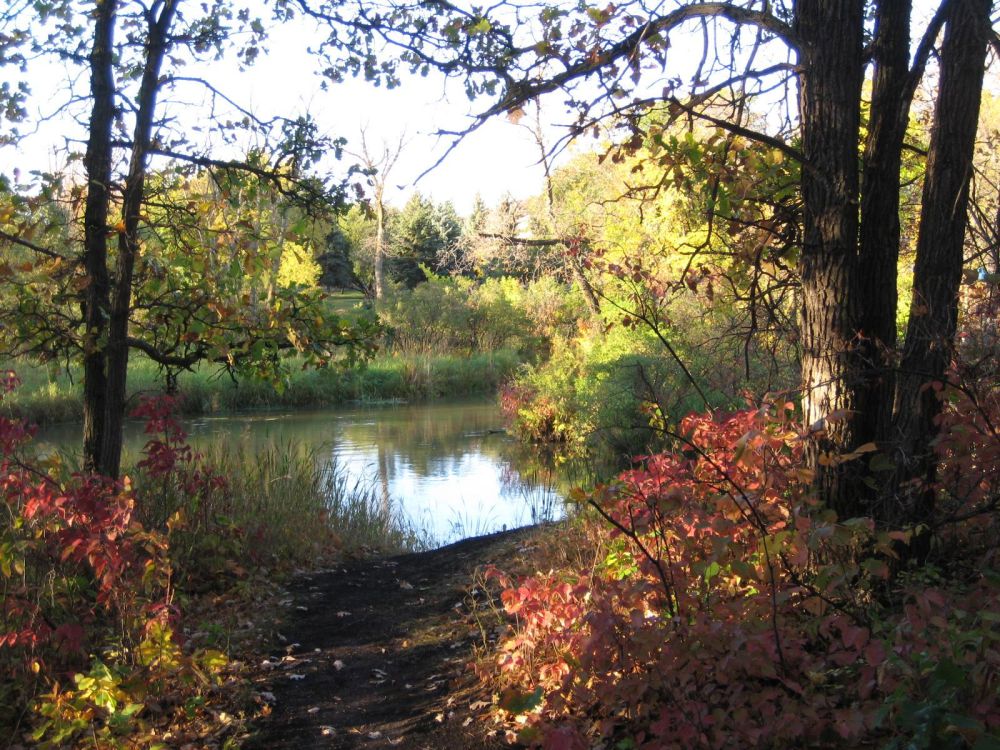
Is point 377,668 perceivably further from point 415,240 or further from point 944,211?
point 415,240

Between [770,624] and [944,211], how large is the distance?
7.30 feet

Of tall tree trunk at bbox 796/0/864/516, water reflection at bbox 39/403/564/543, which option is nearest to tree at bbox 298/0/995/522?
tall tree trunk at bbox 796/0/864/516

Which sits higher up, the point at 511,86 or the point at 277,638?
the point at 511,86

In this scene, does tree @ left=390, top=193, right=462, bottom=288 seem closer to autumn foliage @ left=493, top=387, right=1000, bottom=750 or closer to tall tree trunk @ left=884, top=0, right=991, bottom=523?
tall tree trunk @ left=884, top=0, right=991, bottom=523

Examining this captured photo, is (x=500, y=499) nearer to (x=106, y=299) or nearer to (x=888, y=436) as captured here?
(x=106, y=299)

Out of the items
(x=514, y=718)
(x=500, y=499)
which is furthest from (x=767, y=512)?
(x=500, y=499)

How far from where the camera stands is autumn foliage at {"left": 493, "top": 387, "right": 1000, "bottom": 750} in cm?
264

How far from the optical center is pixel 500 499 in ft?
A: 45.2

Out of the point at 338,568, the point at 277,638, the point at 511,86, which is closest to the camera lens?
the point at 511,86

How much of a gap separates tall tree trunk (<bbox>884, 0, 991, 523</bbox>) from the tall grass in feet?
12.3

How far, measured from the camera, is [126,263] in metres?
6.34

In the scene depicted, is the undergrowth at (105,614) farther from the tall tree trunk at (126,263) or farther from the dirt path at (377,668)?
the tall tree trunk at (126,263)

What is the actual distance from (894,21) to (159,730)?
4702 mm

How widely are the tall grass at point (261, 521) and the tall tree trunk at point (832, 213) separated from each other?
3303 millimetres
